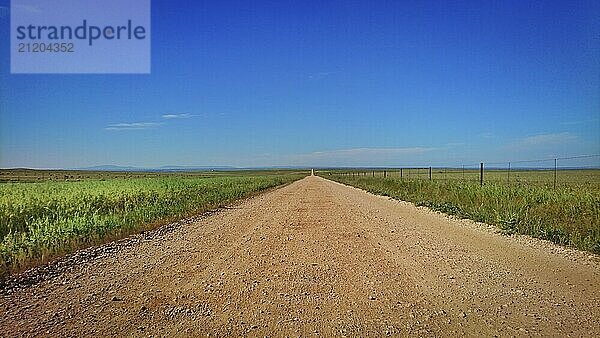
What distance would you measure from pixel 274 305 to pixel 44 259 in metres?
5.05

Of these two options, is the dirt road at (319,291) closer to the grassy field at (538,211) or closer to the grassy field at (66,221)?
the grassy field at (538,211)

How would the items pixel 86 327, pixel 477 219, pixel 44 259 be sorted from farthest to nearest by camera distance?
pixel 477 219
pixel 44 259
pixel 86 327

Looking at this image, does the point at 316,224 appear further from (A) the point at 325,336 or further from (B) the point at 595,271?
(A) the point at 325,336

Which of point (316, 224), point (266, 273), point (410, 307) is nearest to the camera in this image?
point (410, 307)

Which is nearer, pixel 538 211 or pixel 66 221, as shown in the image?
pixel 66 221

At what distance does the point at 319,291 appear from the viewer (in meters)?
6.25

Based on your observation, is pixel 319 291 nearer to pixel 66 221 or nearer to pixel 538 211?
pixel 66 221

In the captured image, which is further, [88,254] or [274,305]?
[88,254]

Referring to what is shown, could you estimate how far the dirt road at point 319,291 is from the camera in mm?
4895

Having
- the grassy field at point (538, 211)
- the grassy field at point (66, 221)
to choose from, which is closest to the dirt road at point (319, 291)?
the grassy field at point (538, 211)

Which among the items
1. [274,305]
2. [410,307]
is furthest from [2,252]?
[410,307]

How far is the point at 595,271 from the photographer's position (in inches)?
293

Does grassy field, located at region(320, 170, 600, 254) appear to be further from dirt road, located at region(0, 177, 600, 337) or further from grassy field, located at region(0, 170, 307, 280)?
grassy field, located at region(0, 170, 307, 280)

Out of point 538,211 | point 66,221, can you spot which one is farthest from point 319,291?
point 538,211
